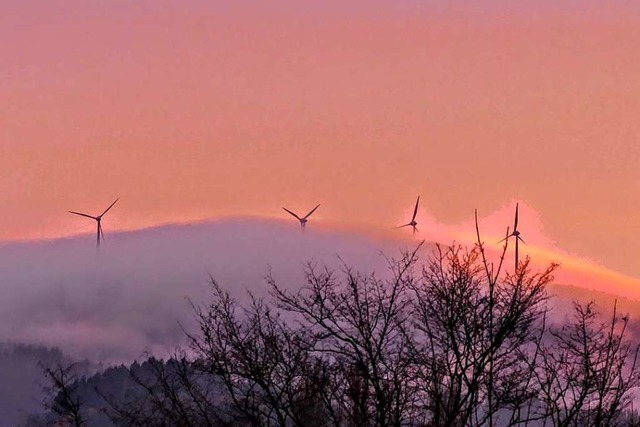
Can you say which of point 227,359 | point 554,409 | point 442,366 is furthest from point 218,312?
point 554,409

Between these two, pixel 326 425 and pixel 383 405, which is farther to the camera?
pixel 326 425

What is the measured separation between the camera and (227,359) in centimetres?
4400

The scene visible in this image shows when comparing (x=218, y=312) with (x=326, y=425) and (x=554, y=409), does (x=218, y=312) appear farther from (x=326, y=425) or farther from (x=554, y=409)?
(x=554, y=409)

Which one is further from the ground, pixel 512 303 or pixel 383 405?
pixel 512 303

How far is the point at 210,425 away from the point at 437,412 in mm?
6802

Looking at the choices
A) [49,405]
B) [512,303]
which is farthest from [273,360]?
[49,405]

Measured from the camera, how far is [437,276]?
143ft

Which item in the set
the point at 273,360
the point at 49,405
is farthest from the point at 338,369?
the point at 49,405

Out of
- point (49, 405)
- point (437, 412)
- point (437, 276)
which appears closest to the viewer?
point (437, 412)

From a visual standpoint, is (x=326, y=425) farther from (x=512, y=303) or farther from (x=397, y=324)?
(x=512, y=303)

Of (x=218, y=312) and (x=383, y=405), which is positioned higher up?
(x=218, y=312)

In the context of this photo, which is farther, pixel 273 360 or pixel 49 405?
pixel 49 405

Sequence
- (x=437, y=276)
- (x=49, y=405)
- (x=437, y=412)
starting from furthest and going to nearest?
(x=49, y=405) < (x=437, y=276) < (x=437, y=412)

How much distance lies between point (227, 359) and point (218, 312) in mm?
1709
